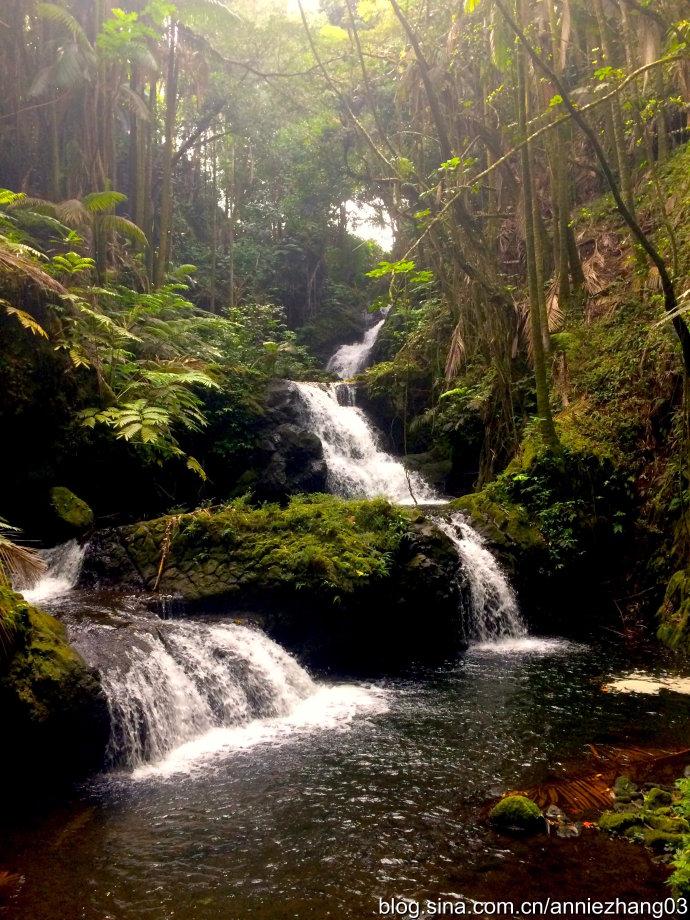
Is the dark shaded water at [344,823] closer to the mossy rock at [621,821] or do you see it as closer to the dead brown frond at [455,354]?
the mossy rock at [621,821]

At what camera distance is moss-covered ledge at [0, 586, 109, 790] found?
5.20 metres

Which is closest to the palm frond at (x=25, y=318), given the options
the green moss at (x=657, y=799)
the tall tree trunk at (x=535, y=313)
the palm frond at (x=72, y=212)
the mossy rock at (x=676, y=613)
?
the palm frond at (x=72, y=212)

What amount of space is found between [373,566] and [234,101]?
65.5 feet

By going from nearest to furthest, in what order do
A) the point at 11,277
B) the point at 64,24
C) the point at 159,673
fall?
the point at 159,673
the point at 11,277
the point at 64,24

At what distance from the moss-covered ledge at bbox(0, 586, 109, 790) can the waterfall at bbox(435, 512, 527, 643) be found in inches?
225

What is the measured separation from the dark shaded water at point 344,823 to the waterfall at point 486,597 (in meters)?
2.32

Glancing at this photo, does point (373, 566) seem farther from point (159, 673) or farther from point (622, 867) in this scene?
point (622, 867)

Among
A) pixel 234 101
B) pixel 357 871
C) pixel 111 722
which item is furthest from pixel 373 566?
pixel 234 101

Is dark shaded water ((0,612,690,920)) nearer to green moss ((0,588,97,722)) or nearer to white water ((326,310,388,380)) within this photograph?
green moss ((0,588,97,722))

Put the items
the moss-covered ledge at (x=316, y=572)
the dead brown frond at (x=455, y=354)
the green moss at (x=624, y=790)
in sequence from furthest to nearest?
the dead brown frond at (x=455, y=354)
the moss-covered ledge at (x=316, y=572)
the green moss at (x=624, y=790)

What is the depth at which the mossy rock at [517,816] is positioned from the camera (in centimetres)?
439

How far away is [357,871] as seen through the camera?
404 cm

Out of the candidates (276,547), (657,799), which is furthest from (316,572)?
(657,799)

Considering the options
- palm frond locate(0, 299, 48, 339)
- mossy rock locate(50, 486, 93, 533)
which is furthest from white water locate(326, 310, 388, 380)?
palm frond locate(0, 299, 48, 339)
